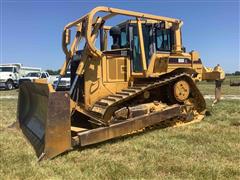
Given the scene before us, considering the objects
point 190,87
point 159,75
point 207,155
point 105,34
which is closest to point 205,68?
point 190,87

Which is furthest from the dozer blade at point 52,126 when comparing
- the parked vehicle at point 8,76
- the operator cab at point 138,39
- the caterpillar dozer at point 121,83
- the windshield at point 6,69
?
the windshield at point 6,69

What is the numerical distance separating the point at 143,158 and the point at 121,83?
8.89ft

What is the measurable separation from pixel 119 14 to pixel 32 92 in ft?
8.92

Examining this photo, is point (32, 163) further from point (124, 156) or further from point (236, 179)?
point (236, 179)

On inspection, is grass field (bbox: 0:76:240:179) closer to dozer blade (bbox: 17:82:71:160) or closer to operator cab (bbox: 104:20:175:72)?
dozer blade (bbox: 17:82:71:160)

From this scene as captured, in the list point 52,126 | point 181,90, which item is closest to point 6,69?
point 181,90

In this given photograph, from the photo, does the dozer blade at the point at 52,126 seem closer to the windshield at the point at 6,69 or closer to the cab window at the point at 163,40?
the cab window at the point at 163,40

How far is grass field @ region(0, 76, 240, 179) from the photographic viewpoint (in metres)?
4.93

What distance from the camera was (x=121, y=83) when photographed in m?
8.03

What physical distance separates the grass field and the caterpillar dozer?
0.28 meters

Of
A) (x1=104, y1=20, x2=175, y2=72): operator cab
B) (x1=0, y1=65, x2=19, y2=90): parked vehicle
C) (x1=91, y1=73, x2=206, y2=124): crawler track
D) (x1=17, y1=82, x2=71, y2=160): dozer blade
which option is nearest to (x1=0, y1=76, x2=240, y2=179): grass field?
(x1=17, y1=82, x2=71, y2=160): dozer blade

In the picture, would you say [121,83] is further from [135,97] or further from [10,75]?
[10,75]

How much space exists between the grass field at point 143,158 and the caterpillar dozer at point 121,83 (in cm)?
28

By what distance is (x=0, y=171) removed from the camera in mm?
5066
